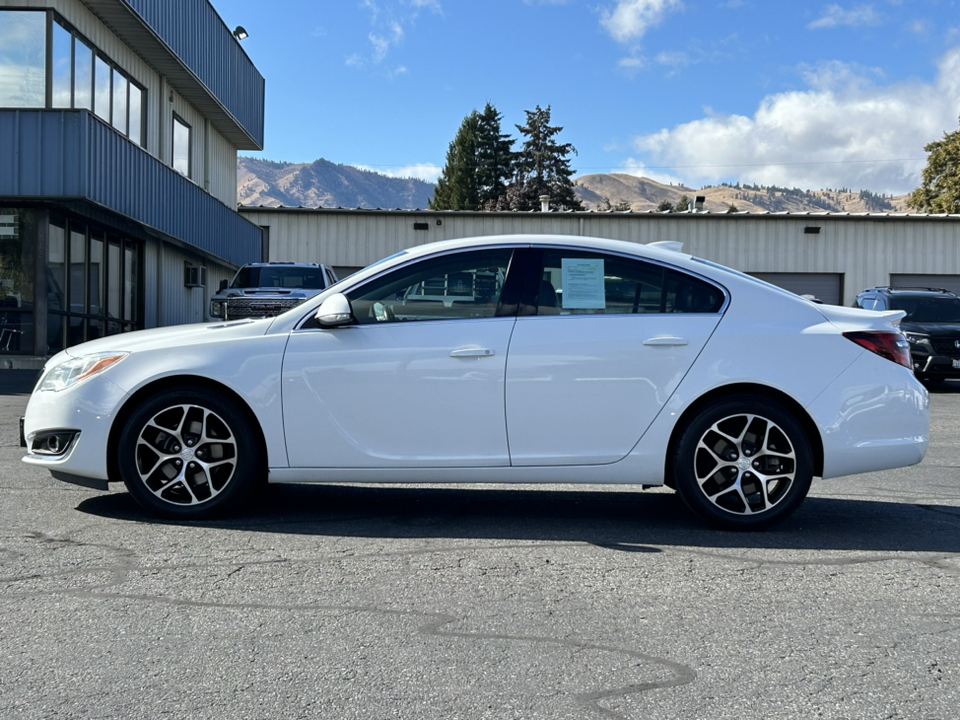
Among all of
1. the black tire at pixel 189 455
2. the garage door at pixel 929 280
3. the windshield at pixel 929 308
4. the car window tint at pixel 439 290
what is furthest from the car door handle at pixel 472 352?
the garage door at pixel 929 280

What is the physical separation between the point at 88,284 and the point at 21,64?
426cm

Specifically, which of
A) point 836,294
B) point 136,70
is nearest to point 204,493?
point 136,70

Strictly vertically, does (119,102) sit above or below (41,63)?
above

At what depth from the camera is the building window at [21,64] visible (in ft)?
56.5

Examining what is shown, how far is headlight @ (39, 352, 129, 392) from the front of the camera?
564 centimetres

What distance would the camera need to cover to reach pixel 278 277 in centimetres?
2111

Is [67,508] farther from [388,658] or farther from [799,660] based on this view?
[799,660]

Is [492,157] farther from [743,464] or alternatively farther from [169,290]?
[743,464]

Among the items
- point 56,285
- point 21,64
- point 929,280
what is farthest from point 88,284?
point 929,280

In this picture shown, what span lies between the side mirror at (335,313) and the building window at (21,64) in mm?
13873

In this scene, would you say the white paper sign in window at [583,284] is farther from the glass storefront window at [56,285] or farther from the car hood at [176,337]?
the glass storefront window at [56,285]

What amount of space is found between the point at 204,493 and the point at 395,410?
1.12 metres

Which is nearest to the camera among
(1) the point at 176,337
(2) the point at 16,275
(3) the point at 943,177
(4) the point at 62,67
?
(1) the point at 176,337

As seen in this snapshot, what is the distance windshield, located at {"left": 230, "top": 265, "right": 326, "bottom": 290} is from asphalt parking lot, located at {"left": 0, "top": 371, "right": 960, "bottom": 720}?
14917 mm
